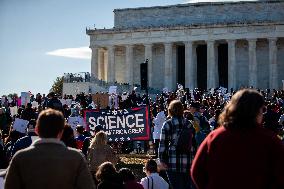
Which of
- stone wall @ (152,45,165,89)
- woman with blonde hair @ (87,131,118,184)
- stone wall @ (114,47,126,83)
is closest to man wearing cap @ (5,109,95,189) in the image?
woman with blonde hair @ (87,131,118,184)

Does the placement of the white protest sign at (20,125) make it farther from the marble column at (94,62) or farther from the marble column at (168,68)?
the marble column at (94,62)

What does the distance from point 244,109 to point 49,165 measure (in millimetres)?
1926

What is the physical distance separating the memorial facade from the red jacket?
67981mm

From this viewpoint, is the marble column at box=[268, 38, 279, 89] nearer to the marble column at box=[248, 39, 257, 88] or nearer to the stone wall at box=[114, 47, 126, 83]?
the marble column at box=[248, 39, 257, 88]

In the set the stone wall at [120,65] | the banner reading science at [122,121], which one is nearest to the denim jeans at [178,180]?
the banner reading science at [122,121]

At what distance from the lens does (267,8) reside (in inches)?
3046

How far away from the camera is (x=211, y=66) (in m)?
75.8

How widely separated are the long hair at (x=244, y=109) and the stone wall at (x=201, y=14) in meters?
68.9

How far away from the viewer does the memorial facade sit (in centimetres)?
7425

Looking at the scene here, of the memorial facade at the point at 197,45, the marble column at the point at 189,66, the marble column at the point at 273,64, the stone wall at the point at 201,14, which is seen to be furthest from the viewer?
the stone wall at the point at 201,14

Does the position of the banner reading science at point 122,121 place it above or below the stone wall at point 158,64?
below

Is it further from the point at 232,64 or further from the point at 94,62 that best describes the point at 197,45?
the point at 94,62

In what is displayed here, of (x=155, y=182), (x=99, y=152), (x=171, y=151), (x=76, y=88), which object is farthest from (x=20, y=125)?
(x=76, y=88)

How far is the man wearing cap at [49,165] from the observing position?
22.2ft
